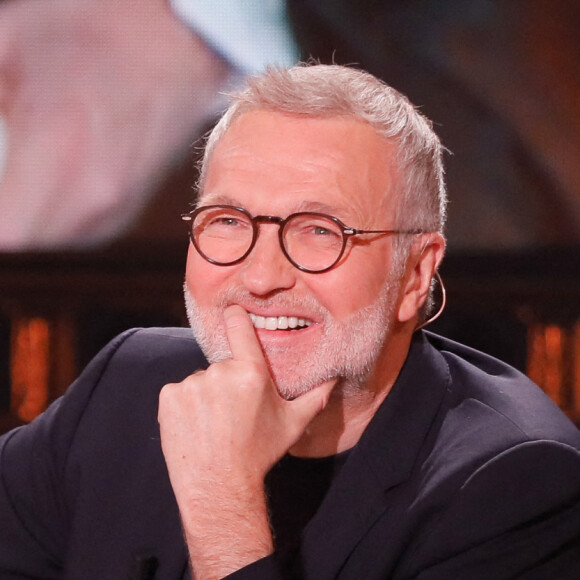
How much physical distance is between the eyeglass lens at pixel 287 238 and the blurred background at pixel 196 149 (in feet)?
4.86

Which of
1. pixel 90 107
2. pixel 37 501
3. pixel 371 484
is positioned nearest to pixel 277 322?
pixel 371 484

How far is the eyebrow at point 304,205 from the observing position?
157 cm

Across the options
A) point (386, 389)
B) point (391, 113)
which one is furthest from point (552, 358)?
point (391, 113)

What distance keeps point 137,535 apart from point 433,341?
2.89 feet

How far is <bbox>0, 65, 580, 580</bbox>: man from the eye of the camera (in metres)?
1.46

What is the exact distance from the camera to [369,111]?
1.64 meters

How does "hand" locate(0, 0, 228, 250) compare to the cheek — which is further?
"hand" locate(0, 0, 228, 250)

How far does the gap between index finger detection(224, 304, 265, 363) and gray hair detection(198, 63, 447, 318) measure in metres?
0.36

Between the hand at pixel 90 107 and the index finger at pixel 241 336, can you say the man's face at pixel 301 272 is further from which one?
the hand at pixel 90 107

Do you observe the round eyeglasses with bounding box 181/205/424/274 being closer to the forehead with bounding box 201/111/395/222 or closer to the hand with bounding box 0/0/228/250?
the forehead with bounding box 201/111/395/222

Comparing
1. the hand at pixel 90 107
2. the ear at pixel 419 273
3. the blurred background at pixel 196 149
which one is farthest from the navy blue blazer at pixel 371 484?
the hand at pixel 90 107

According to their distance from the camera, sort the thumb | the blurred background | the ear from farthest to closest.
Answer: the blurred background → the ear → the thumb

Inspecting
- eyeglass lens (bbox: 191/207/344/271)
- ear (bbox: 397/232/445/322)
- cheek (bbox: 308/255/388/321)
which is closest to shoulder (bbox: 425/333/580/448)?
ear (bbox: 397/232/445/322)

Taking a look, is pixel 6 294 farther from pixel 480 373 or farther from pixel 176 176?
pixel 480 373
